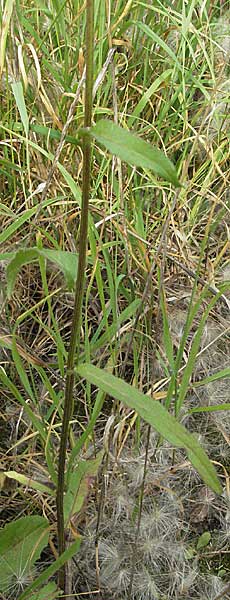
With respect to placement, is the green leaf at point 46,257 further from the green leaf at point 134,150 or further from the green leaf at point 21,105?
the green leaf at point 21,105

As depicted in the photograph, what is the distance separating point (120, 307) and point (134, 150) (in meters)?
0.79

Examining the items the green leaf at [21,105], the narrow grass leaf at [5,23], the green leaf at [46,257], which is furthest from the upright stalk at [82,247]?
the narrow grass leaf at [5,23]

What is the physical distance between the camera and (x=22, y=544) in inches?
43.8

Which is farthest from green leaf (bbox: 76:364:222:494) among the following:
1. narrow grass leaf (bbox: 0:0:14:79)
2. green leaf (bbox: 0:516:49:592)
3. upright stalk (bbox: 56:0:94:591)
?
narrow grass leaf (bbox: 0:0:14:79)

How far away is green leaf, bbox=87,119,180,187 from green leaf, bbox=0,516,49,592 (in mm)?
605

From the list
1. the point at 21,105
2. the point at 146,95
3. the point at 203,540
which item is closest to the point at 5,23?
the point at 21,105

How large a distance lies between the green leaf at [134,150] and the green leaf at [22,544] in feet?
1.99

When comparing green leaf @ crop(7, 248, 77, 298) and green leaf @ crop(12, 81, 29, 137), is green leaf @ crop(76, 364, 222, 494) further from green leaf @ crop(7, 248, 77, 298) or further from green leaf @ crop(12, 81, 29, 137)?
green leaf @ crop(12, 81, 29, 137)

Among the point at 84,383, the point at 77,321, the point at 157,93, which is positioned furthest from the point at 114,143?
the point at 157,93

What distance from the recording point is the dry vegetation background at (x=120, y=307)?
1238mm

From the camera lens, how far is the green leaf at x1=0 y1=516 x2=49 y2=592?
3.64 ft

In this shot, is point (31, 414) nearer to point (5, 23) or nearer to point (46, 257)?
point (46, 257)

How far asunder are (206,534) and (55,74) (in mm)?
884

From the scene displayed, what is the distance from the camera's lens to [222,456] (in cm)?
140
